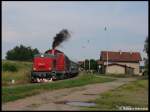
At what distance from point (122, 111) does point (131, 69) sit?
360 feet

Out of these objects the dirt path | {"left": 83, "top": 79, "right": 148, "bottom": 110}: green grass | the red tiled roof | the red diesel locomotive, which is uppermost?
the red tiled roof

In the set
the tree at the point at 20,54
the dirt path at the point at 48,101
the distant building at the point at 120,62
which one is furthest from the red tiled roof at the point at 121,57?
the dirt path at the point at 48,101

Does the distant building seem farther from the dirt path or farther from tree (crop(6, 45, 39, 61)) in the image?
the dirt path

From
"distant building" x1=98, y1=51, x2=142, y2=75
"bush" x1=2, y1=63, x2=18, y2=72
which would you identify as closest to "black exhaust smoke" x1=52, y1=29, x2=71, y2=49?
"bush" x1=2, y1=63, x2=18, y2=72

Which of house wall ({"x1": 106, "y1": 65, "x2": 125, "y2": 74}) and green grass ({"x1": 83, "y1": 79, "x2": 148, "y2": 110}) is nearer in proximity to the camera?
green grass ({"x1": 83, "y1": 79, "x2": 148, "y2": 110})

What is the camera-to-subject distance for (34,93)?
26.0 meters

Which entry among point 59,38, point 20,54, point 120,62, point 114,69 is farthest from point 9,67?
point 20,54

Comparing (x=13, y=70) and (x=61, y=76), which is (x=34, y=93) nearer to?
(x=61, y=76)

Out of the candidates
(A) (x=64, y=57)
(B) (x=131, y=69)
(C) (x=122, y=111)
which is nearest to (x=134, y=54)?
(B) (x=131, y=69)

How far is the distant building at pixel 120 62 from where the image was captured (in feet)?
388

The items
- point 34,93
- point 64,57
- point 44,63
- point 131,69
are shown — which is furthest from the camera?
point 131,69

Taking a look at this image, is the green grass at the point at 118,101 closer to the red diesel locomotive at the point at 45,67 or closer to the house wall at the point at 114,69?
the red diesel locomotive at the point at 45,67

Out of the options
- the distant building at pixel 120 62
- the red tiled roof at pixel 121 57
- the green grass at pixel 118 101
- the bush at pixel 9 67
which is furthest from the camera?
the red tiled roof at pixel 121 57

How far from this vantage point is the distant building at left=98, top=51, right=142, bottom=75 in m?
118
